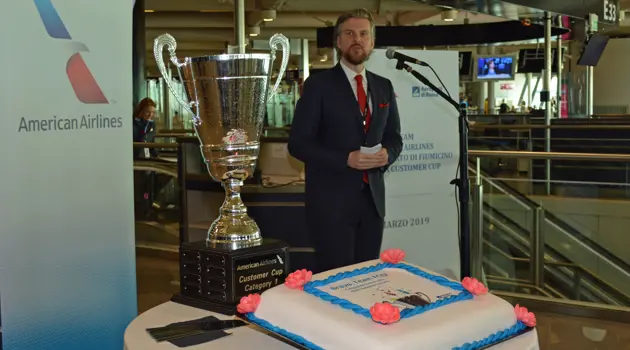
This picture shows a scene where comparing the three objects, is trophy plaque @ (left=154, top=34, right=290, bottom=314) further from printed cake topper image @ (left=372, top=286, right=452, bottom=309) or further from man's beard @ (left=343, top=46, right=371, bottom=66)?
man's beard @ (left=343, top=46, right=371, bottom=66)

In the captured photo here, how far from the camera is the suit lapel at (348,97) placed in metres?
2.78

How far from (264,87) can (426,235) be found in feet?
9.36

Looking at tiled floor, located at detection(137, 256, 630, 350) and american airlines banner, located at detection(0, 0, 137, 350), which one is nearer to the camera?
american airlines banner, located at detection(0, 0, 137, 350)

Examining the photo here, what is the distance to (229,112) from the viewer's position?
1.64 m

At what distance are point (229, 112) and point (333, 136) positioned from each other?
1180 millimetres

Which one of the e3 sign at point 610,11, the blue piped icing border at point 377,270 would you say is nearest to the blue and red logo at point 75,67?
the blue piped icing border at point 377,270

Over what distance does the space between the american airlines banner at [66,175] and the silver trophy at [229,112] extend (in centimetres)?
43

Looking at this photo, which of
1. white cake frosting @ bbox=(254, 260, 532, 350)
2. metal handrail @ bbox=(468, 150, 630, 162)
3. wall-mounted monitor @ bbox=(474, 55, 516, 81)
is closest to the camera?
white cake frosting @ bbox=(254, 260, 532, 350)

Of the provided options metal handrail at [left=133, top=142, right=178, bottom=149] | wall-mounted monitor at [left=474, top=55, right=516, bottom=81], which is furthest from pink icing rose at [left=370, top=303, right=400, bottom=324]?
wall-mounted monitor at [left=474, top=55, right=516, bottom=81]

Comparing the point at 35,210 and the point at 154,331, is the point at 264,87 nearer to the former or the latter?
the point at 154,331

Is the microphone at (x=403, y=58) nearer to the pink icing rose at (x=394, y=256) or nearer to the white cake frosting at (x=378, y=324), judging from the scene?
the pink icing rose at (x=394, y=256)

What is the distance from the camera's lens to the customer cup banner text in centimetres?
416

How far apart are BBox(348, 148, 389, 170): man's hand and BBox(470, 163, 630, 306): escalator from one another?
6.61ft

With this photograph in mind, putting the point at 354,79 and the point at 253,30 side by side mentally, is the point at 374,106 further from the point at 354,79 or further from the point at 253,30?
the point at 253,30
